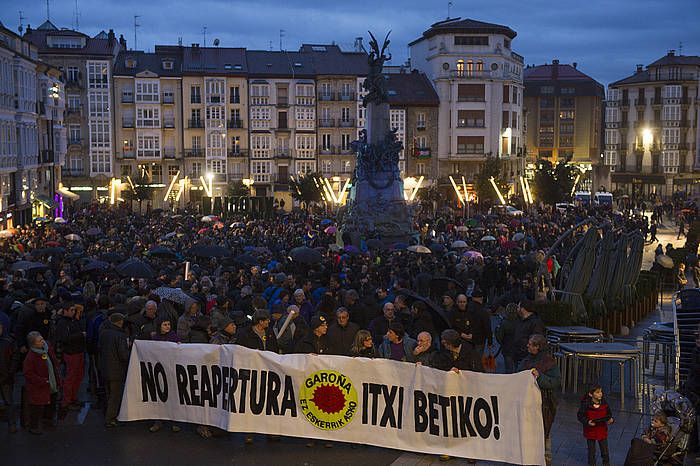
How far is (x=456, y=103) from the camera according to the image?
77.6 metres

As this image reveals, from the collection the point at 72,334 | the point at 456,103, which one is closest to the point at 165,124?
the point at 456,103

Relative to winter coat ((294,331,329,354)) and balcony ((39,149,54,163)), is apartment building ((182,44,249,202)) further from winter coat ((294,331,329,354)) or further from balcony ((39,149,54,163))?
winter coat ((294,331,329,354))

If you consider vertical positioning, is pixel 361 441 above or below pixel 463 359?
below

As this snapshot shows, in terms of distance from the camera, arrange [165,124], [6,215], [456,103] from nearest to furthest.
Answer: [6,215] → [165,124] → [456,103]

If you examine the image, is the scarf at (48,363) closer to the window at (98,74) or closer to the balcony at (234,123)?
the window at (98,74)

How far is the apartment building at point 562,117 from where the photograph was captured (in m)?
101

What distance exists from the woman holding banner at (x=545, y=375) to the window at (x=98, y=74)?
212 ft

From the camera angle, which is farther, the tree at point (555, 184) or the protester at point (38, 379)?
the tree at point (555, 184)

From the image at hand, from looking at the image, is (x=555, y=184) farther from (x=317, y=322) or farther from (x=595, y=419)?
(x=595, y=419)

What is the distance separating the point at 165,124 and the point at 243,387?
6331 centimetres

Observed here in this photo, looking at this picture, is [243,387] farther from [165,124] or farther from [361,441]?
[165,124]

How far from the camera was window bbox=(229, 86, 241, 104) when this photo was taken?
72.9m

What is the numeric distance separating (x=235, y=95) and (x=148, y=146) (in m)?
7.94

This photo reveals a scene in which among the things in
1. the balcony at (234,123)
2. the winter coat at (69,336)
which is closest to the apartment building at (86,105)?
the balcony at (234,123)
